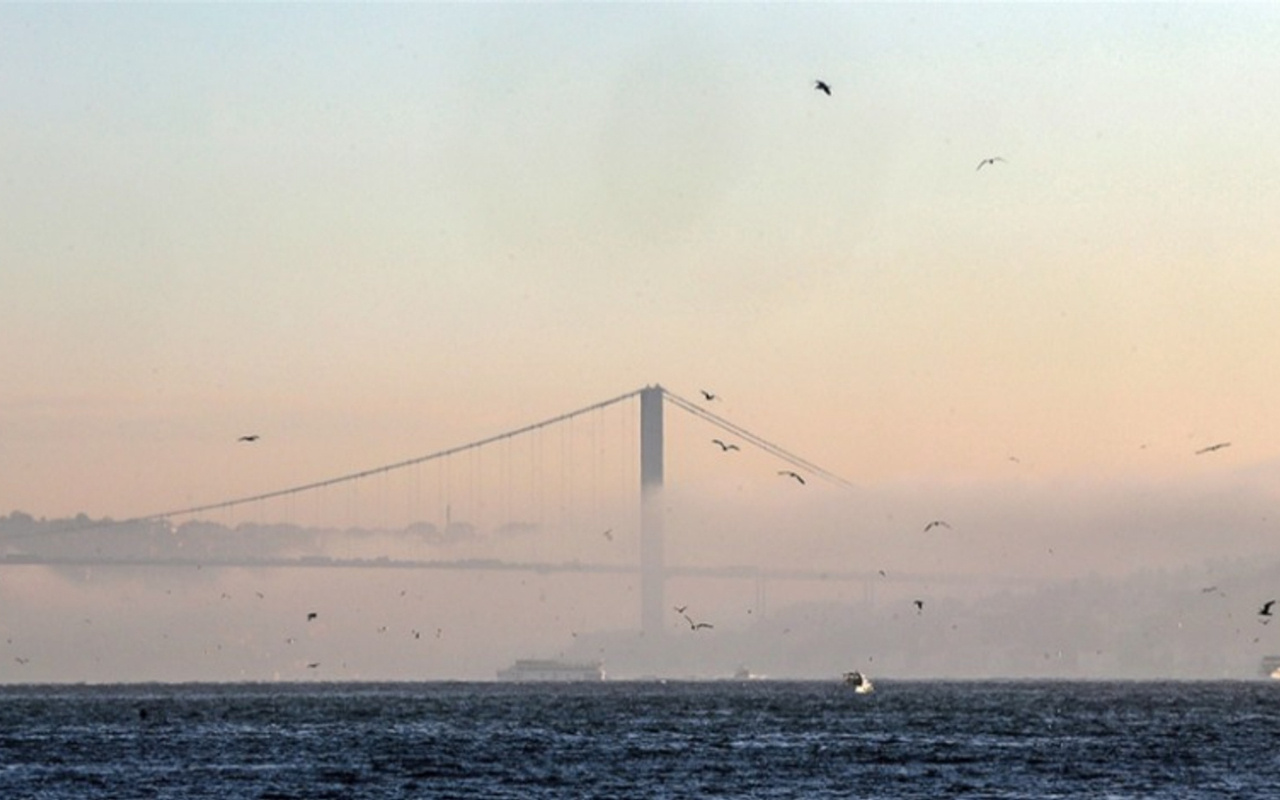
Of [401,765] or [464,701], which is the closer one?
[401,765]

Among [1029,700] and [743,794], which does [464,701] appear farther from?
[743,794]

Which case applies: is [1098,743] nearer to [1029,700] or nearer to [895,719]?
[895,719]

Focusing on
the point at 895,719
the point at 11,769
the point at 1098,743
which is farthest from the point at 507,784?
the point at 895,719

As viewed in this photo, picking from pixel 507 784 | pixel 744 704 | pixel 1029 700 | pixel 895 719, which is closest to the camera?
pixel 507 784

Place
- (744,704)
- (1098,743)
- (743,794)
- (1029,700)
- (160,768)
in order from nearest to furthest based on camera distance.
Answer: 1. (743,794)
2. (160,768)
3. (1098,743)
4. (744,704)
5. (1029,700)

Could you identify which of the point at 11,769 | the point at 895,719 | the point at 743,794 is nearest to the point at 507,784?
the point at 743,794

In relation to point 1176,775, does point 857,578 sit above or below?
above
